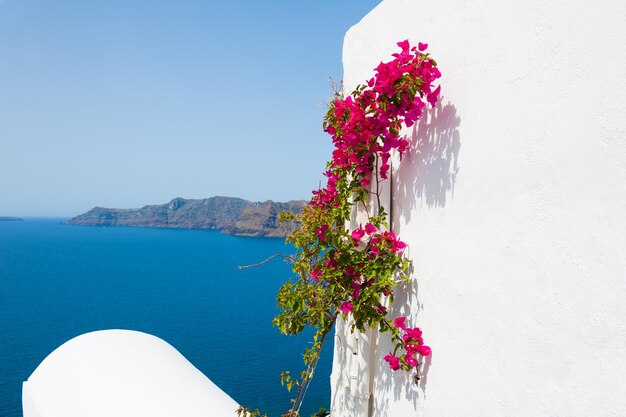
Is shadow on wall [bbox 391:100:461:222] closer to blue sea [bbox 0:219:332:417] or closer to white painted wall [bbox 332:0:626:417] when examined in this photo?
white painted wall [bbox 332:0:626:417]

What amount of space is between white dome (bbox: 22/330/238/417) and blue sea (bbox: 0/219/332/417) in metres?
11.6

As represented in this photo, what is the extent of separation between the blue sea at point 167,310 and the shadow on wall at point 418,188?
1371 centimetres

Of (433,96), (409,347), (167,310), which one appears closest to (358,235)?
(409,347)

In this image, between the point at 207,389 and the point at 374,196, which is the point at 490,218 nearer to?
the point at 374,196

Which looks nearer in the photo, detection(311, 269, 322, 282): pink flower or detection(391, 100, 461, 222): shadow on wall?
detection(391, 100, 461, 222): shadow on wall

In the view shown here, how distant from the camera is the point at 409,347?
1.94 m

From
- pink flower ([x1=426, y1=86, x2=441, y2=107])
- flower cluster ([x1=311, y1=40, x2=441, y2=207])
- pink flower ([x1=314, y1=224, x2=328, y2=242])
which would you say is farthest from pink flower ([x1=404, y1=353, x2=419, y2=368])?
pink flower ([x1=426, y1=86, x2=441, y2=107])

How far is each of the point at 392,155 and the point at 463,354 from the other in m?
0.98

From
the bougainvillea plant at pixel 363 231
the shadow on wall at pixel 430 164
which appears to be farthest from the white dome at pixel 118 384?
the shadow on wall at pixel 430 164

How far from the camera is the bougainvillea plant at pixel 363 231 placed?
194 cm

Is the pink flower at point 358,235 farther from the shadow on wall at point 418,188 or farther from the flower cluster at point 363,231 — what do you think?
the shadow on wall at point 418,188

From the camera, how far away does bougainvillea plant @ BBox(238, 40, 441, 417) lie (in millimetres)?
1938

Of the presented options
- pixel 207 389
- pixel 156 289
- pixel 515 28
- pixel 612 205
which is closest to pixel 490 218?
pixel 612 205

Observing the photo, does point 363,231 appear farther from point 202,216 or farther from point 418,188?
point 202,216
